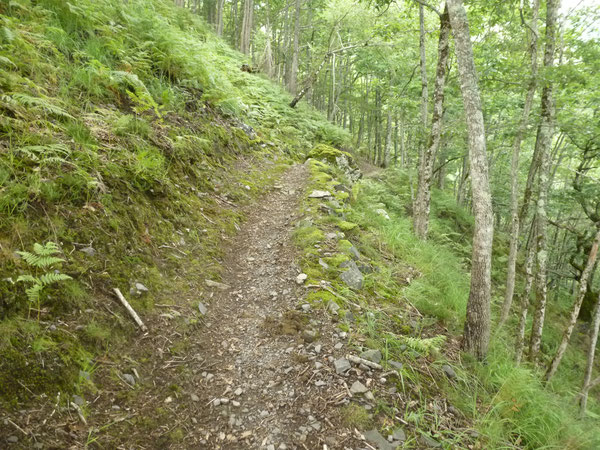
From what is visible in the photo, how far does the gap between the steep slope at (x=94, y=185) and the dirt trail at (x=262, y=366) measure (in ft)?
1.59

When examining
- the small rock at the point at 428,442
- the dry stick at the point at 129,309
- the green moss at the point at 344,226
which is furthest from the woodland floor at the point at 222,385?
the green moss at the point at 344,226

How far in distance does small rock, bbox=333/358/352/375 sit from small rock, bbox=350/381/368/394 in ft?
0.57

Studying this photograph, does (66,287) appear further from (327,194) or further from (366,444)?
(327,194)

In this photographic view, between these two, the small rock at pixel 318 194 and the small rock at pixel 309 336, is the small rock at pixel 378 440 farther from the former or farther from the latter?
the small rock at pixel 318 194

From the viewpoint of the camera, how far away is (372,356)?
3.44 meters

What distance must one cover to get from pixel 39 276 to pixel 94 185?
1.32m

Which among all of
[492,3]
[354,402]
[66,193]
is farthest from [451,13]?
[492,3]

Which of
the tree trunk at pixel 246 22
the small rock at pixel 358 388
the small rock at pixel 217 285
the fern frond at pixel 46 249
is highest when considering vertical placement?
the tree trunk at pixel 246 22

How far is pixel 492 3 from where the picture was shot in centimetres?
786

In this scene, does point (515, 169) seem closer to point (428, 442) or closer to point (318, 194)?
point (318, 194)

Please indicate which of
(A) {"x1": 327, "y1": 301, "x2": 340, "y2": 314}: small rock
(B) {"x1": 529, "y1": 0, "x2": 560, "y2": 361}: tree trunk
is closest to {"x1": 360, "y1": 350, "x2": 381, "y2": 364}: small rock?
(A) {"x1": 327, "y1": 301, "x2": 340, "y2": 314}: small rock

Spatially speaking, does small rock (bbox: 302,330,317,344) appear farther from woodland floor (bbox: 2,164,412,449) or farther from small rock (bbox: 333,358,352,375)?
small rock (bbox: 333,358,352,375)

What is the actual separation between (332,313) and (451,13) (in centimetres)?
412

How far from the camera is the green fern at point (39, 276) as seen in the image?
245 cm
